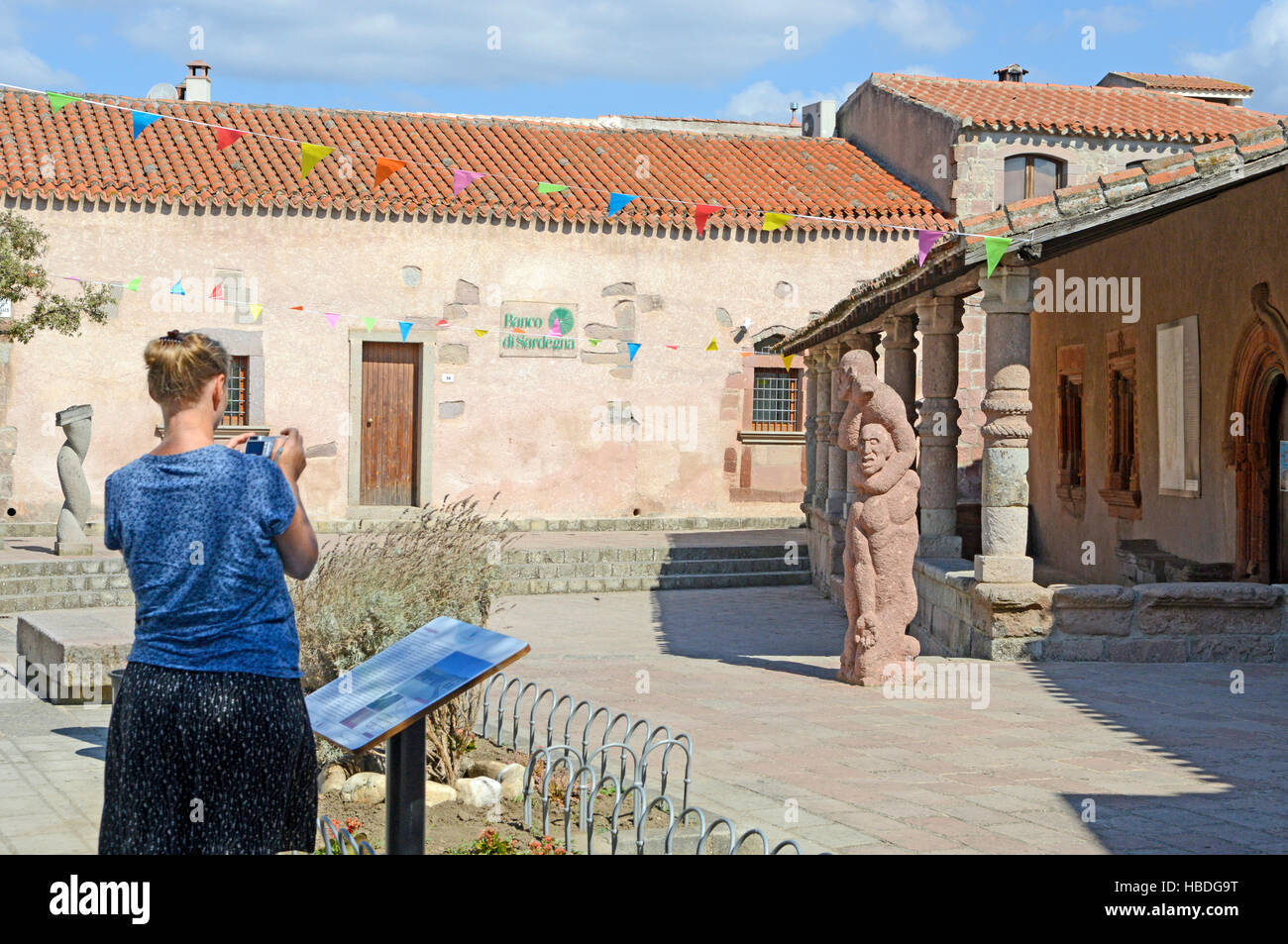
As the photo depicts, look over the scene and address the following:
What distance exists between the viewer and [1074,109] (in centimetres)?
2216

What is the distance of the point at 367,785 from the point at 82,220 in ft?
47.9

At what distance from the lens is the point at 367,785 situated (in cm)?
607

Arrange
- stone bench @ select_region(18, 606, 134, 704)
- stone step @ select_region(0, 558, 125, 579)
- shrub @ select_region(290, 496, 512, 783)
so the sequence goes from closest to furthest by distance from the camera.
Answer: shrub @ select_region(290, 496, 512, 783) < stone bench @ select_region(18, 606, 134, 704) < stone step @ select_region(0, 558, 125, 579)

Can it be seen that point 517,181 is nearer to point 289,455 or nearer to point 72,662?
point 72,662

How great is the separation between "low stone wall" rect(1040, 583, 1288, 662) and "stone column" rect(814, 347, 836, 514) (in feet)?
19.9

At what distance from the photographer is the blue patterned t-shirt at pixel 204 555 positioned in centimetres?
334

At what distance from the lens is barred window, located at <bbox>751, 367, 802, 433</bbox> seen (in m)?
21.7

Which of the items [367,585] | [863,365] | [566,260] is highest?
[566,260]

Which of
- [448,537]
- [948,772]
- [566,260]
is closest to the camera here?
[948,772]

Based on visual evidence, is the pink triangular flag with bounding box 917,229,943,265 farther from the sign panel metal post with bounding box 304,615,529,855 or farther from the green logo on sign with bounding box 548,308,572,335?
the green logo on sign with bounding box 548,308,572,335

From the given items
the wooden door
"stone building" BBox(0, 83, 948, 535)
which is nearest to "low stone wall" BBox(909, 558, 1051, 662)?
"stone building" BBox(0, 83, 948, 535)
